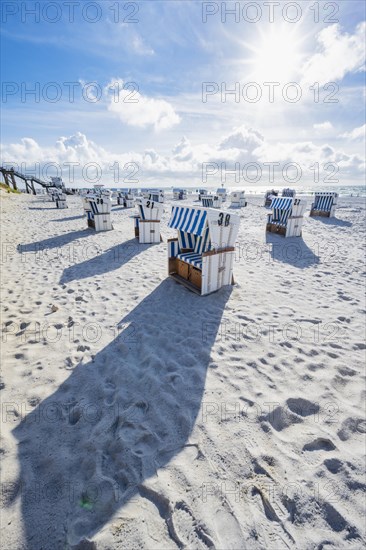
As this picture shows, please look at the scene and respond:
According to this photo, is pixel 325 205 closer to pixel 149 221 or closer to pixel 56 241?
pixel 149 221

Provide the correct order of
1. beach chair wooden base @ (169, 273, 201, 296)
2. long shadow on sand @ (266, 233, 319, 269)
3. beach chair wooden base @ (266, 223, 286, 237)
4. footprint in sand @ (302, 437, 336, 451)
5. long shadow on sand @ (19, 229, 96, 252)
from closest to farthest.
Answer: footprint in sand @ (302, 437, 336, 451)
beach chair wooden base @ (169, 273, 201, 296)
long shadow on sand @ (266, 233, 319, 269)
long shadow on sand @ (19, 229, 96, 252)
beach chair wooden base @ (266, 223, 286, 237)

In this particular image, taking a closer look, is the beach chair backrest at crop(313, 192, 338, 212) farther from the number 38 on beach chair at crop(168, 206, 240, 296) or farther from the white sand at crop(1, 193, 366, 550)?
the number 38 on beach chair at crop(168, 206, 240, 296)

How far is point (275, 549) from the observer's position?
193cm

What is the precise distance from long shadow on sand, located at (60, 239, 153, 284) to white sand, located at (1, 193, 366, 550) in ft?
4.13

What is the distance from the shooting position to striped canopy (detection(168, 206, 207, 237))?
591 centimetres

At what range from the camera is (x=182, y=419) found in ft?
9.58

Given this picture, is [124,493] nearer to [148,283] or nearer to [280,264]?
[148,283]

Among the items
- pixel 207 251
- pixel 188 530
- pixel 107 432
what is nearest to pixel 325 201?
pixel 207 251

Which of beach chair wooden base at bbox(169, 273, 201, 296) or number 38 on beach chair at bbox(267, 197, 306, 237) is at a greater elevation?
number 38 on beach chair at bbox(267, 197, 306, 237)

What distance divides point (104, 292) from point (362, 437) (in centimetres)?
541

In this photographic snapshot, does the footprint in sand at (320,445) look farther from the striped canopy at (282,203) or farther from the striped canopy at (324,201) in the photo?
the striped canopy at (324,201)

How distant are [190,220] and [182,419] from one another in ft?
14.6

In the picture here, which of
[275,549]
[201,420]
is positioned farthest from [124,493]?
[275,549]

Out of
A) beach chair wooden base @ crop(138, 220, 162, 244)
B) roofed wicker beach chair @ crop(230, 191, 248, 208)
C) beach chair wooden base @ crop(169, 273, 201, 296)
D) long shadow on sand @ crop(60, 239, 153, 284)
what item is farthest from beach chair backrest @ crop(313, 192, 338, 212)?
beach chair wooden base @ crop(169, 273, 201, 296)
